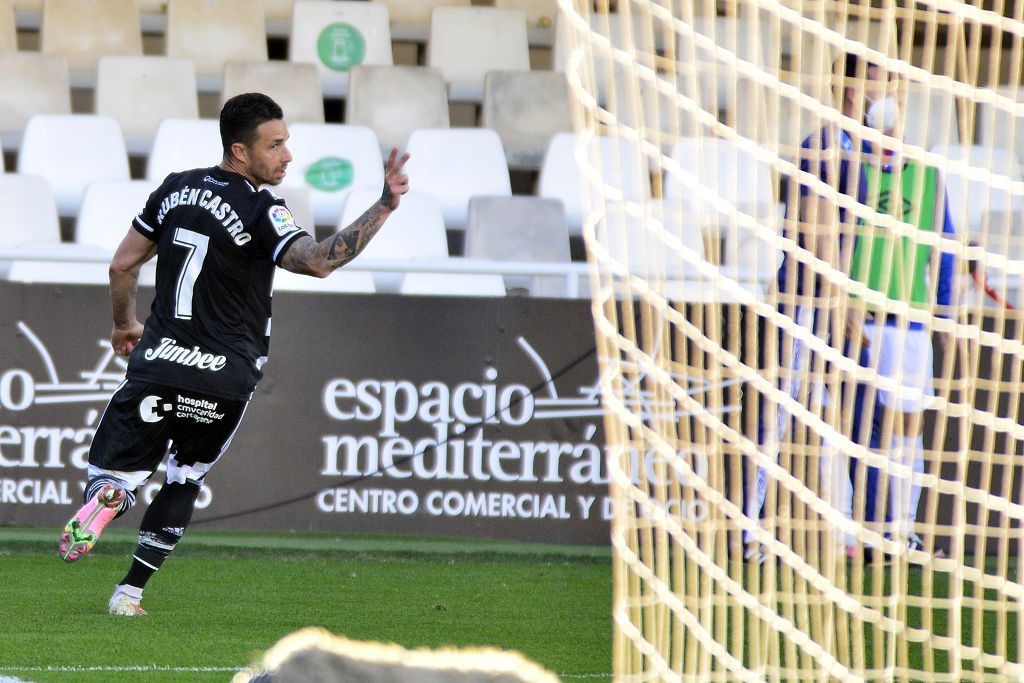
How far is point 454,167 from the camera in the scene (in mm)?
9234

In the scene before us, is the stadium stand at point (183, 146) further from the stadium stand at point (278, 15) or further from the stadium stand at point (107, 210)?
the stadium stand at point (278, 15)

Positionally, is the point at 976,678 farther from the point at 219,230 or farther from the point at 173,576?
the point at 173,576

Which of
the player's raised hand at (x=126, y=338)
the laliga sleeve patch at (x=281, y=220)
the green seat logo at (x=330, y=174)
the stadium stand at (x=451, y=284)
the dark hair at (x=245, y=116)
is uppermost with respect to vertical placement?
the dark hair at (x=245, y=116)

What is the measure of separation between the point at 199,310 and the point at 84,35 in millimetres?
6215

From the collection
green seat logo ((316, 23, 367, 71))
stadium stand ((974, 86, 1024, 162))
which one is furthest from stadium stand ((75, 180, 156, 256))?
stadium stand ((974, 86, 1024, 162))

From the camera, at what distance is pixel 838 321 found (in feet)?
11.8

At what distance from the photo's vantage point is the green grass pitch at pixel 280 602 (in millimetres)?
4324

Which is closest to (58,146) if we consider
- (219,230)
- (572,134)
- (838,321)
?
(572,134)

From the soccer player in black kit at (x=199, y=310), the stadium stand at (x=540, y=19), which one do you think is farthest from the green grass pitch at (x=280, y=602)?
the stadium stand at (x=540, y=19)

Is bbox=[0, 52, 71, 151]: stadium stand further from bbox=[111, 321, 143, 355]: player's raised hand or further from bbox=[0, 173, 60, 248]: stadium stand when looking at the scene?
bbox=[111, 321, 143, 355]: player's raised hand

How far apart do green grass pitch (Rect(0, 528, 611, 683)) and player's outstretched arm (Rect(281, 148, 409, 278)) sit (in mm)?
1144

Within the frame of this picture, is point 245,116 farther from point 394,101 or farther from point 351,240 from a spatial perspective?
point 394,101

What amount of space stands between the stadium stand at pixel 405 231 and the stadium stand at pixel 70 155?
1707 millimetres

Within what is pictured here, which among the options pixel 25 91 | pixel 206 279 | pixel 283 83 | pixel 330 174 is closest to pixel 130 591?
pixel 206 279
